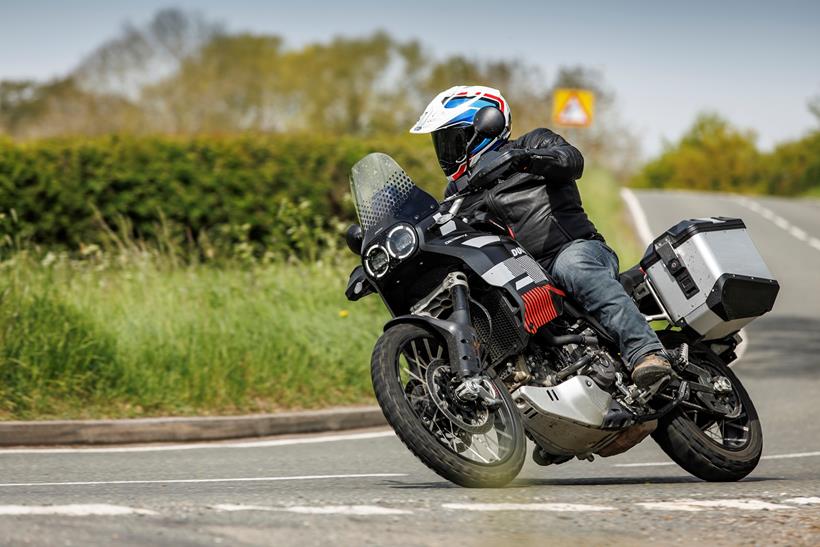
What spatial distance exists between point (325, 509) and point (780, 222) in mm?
31044

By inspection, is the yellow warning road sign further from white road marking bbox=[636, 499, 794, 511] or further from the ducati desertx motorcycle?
white road marking bbox=[636, 499, 794, 511]

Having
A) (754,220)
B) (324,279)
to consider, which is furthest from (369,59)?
(324,279)

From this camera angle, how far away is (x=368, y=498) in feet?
15.7

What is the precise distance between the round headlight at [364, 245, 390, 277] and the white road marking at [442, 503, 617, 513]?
119cm

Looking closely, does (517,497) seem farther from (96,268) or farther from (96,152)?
(96,152)

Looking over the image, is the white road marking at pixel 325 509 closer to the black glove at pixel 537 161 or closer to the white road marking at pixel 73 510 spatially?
the white road marking at pixel 73 510

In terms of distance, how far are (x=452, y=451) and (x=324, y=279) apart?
23.2 feet

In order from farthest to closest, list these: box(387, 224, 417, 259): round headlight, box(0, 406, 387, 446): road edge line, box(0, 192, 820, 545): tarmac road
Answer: box(0, 406, 387, 446): road edge line → box(387, 224, 417, 259): round headlight → box(0, 192, 820, 545): tarmac road

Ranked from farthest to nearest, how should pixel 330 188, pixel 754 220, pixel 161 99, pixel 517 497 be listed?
pixel 161 99, pixel 754 220, pixel 330 188, pixel 517 497

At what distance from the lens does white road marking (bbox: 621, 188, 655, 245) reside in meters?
26.8

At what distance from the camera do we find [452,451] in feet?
16.8

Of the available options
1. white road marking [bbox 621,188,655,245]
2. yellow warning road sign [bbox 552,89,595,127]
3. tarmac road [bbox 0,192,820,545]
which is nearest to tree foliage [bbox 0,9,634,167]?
white road marking [bbox 621,188,655,245]

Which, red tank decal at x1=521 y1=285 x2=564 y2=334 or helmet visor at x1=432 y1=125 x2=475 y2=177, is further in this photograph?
helmet visor at x1=432 y1=125 x2=475 y2=177

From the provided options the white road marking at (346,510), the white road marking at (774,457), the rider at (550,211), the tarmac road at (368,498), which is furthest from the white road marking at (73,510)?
the white road marking at (774,457)
